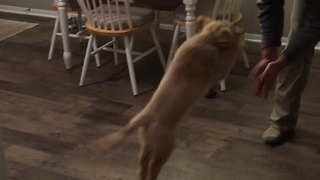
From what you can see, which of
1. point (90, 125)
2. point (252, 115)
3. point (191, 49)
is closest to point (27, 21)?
point (90, 125)

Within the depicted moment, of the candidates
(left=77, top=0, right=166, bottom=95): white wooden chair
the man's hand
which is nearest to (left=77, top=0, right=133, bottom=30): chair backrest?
(left=77, top=0, right=166, bottom=95): white wooden chair

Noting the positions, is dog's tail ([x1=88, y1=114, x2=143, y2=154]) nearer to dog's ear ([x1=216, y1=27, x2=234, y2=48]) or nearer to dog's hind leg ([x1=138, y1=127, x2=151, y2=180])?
dog's hind leg ([x1=138, y1=127, x2=151, y2=180])

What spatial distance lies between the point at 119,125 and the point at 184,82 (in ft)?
4.20

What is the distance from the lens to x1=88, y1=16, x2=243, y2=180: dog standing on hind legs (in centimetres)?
166

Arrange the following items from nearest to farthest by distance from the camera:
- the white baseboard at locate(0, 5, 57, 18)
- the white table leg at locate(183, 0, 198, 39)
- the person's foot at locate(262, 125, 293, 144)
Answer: the person's foot at locate(262, 125, 293, 144)
the white table leg at locate(183, 0, 198, 39)
the white baseboard at locate(0, 5, 57, 18)

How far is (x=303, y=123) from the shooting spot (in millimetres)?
2861

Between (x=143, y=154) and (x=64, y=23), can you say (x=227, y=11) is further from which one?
(x=143, y=154)

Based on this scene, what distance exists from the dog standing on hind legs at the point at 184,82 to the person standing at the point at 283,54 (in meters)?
0.23

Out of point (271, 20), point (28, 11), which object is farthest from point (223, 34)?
point (28, 11)

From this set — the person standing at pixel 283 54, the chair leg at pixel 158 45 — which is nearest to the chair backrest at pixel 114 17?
the chair leg at pixel 158 45

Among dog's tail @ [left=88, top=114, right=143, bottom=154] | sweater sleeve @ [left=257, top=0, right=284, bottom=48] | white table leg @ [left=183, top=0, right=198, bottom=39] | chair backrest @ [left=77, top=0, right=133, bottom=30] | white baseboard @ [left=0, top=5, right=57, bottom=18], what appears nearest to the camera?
dog's tail @ [left=88, top=114, right=143, bottom=154]

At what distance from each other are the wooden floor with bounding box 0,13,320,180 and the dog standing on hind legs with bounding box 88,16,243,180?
2.10 ft

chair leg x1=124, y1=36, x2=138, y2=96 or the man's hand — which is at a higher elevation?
the man's hand

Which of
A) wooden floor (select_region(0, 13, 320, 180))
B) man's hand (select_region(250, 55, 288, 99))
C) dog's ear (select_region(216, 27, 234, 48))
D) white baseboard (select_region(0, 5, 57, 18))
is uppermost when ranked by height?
dog's ear (select_region(216, 27, 234, 48))
